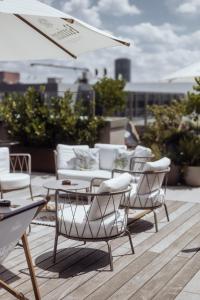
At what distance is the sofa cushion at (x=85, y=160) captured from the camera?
827 centimetres

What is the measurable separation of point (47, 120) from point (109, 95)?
17.4 ft

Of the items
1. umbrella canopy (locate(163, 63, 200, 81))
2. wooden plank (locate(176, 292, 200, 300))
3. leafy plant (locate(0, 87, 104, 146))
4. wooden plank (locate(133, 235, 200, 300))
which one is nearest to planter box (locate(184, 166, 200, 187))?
umbrella canopy (locate(163, 63, 200, 81))

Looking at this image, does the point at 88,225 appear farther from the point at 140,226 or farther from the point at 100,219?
the point at 140,226

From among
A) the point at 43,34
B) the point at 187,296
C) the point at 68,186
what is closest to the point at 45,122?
the point at 68,186

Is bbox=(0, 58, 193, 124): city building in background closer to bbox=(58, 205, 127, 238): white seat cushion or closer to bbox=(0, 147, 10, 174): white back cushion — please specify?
bbox=(0, 147, 10, 174): white back cushion

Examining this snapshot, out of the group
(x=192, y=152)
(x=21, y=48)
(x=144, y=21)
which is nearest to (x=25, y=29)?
(x=21, y=48)

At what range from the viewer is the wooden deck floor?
3957mm

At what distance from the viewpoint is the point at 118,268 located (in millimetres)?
4523

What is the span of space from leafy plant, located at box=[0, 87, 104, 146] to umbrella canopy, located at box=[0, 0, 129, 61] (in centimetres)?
467

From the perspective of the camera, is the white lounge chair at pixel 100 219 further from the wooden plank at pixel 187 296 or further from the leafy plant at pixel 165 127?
the leafy plant at pixel 165 127

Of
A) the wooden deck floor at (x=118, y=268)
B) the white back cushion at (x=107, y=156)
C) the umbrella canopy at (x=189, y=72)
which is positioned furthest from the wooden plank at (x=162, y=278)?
the white back cushion at (x=107, y=156)

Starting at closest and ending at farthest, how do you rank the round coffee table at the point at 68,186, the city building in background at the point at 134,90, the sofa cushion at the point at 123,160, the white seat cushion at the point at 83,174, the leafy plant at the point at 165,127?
1. the round coffee table at the point at 68,186
2. the white seat cushion at the point at 83,174
3. the sofa cushion at the point at 123,160
4. the leafy plant at the point at 165,127
5. the city building in background at the point at 134,90

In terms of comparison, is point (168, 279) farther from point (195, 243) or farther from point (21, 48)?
point (21, 48)

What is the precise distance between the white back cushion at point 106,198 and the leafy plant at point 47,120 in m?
5.79
